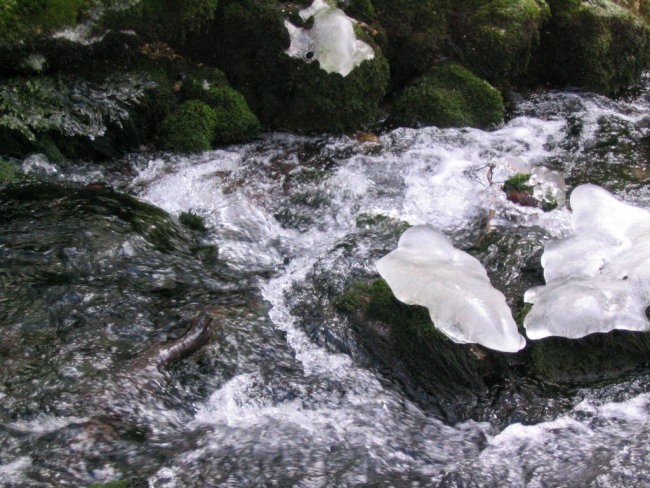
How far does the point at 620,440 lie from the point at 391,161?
4.28 m

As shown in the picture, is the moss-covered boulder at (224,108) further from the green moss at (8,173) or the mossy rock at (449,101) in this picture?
the green moss at (8,173)

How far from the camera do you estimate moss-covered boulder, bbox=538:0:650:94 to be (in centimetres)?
898

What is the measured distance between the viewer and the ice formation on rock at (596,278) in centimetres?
401

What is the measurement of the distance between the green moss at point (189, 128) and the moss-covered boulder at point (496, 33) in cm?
386

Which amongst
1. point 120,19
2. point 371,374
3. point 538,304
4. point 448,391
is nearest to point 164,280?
point 371,374

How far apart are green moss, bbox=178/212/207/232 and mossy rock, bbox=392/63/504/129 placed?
3.30 meters

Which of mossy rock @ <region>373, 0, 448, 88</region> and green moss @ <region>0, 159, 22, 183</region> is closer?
green moss @ <region>0, 159, 22, 183</region>

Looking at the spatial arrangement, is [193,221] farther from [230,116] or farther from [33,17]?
[33,17]

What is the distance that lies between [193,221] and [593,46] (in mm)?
6657

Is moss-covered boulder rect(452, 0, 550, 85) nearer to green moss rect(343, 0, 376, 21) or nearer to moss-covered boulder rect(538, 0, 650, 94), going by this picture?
moss-covered boulder rect(538, 0, 650, 94)

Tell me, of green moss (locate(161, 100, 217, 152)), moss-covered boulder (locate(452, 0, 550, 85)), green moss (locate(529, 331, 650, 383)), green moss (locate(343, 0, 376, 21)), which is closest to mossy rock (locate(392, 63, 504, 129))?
moss-covered boulder (locate(452, 0, 550, 85))

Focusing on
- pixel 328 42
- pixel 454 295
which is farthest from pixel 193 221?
pixel 454 295

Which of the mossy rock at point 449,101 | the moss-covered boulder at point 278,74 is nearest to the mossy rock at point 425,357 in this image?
the moss-covered boulder at point 278,74

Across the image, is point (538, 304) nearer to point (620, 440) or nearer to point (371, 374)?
point (620, 440)
